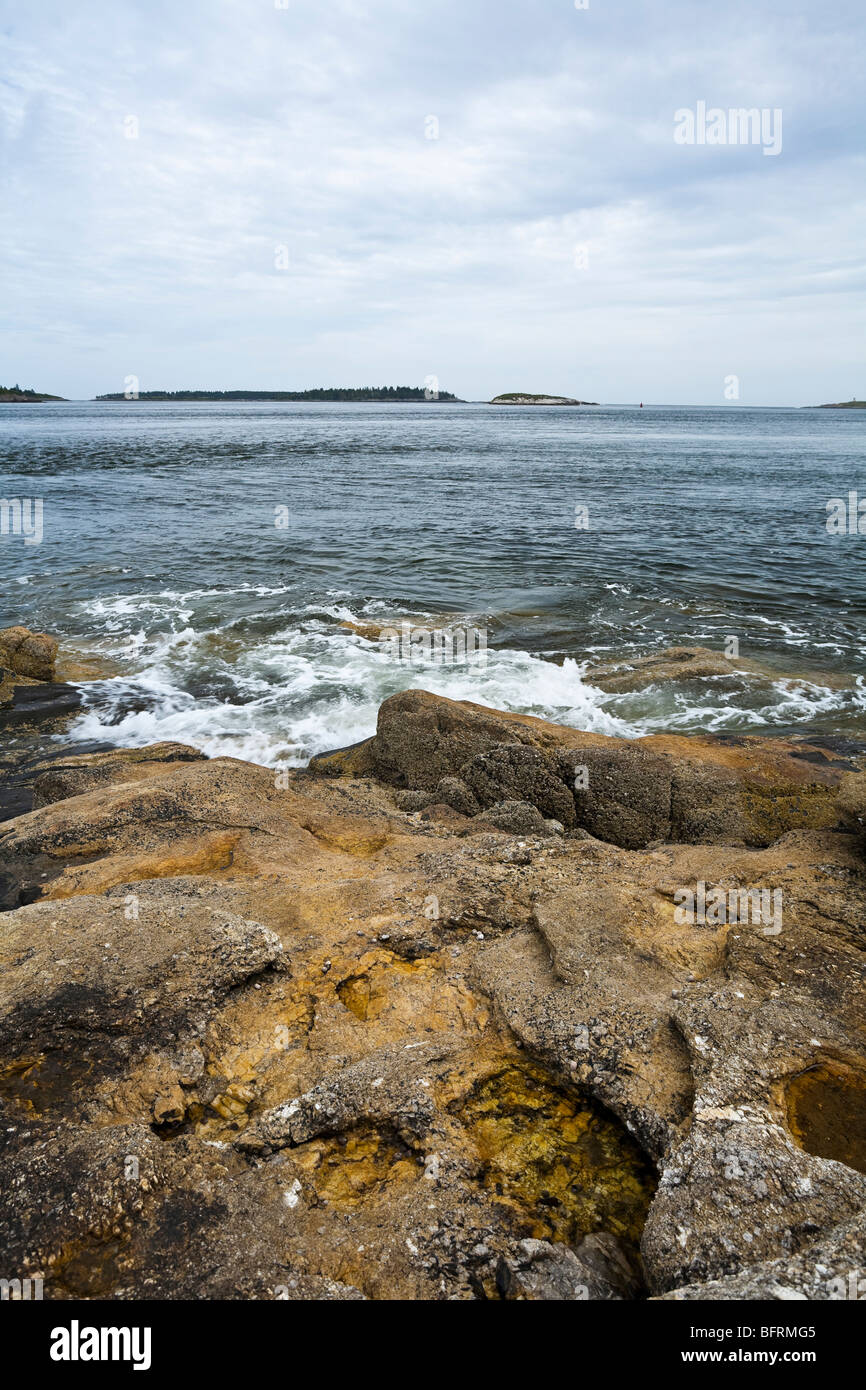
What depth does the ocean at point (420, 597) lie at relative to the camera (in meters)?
11.0

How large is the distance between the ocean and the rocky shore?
5220 mm

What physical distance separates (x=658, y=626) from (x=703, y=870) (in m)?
10.7

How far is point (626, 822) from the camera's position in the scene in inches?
271

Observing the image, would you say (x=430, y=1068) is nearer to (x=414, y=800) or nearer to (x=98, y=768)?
(x=414, y=800)

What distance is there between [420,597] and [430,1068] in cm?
1438

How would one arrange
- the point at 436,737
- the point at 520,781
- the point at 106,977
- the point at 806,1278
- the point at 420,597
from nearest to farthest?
the point at 806,1278, the point at 106,977, the point at 520,781, the point at 436,737, the point at 420,597

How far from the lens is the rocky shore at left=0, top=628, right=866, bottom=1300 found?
2381 mm

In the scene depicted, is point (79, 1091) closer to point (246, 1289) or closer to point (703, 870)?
point (246, 1289)

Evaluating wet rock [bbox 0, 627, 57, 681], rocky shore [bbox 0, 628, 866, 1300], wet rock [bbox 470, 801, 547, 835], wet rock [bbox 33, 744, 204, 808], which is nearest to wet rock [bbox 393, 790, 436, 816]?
wet rock [bbox 470, 801, 547, 835]

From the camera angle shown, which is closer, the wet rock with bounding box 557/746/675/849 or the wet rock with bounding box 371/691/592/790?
the wet rock with bounding box 557/746/675/849

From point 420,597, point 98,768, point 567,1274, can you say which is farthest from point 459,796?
point 420,597

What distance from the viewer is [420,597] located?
17.0 meters

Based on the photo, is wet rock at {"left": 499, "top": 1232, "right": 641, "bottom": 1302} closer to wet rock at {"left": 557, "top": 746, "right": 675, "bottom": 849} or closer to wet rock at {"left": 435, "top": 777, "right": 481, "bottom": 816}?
wet rock at {"left": 557, "top": 746, "right": 675, "bottom": 849}

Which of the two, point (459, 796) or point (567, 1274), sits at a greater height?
point (459, 796)
